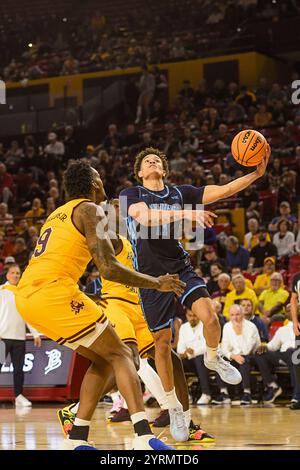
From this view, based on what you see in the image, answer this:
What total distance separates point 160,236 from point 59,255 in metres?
1.60

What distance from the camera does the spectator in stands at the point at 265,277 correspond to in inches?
504

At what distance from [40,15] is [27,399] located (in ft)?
67.1

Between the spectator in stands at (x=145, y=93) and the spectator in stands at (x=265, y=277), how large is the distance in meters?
11.0

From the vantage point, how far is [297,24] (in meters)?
24.2

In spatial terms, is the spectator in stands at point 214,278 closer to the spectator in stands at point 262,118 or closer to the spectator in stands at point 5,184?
the spectator in stands at point 262,118

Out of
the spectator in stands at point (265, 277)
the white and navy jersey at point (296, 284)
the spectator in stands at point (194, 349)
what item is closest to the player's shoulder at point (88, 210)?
the white and navy jersey at point (296, 284)

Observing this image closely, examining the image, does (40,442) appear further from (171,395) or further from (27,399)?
(27,399)

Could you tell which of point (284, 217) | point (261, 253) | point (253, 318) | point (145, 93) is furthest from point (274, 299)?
point (145, 93)

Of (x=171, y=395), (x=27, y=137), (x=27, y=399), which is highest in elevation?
(x=27, y=137)

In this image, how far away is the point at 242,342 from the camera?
37.6 ft

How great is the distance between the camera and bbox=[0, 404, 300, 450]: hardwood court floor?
6676 millimetres

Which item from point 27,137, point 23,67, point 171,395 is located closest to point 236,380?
point 171,395

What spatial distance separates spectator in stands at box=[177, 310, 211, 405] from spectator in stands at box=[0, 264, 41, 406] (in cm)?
208

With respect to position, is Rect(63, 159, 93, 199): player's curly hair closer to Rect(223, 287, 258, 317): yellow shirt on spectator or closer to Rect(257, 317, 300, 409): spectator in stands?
Rect(257, 317, 300, 409): spectator in stands
